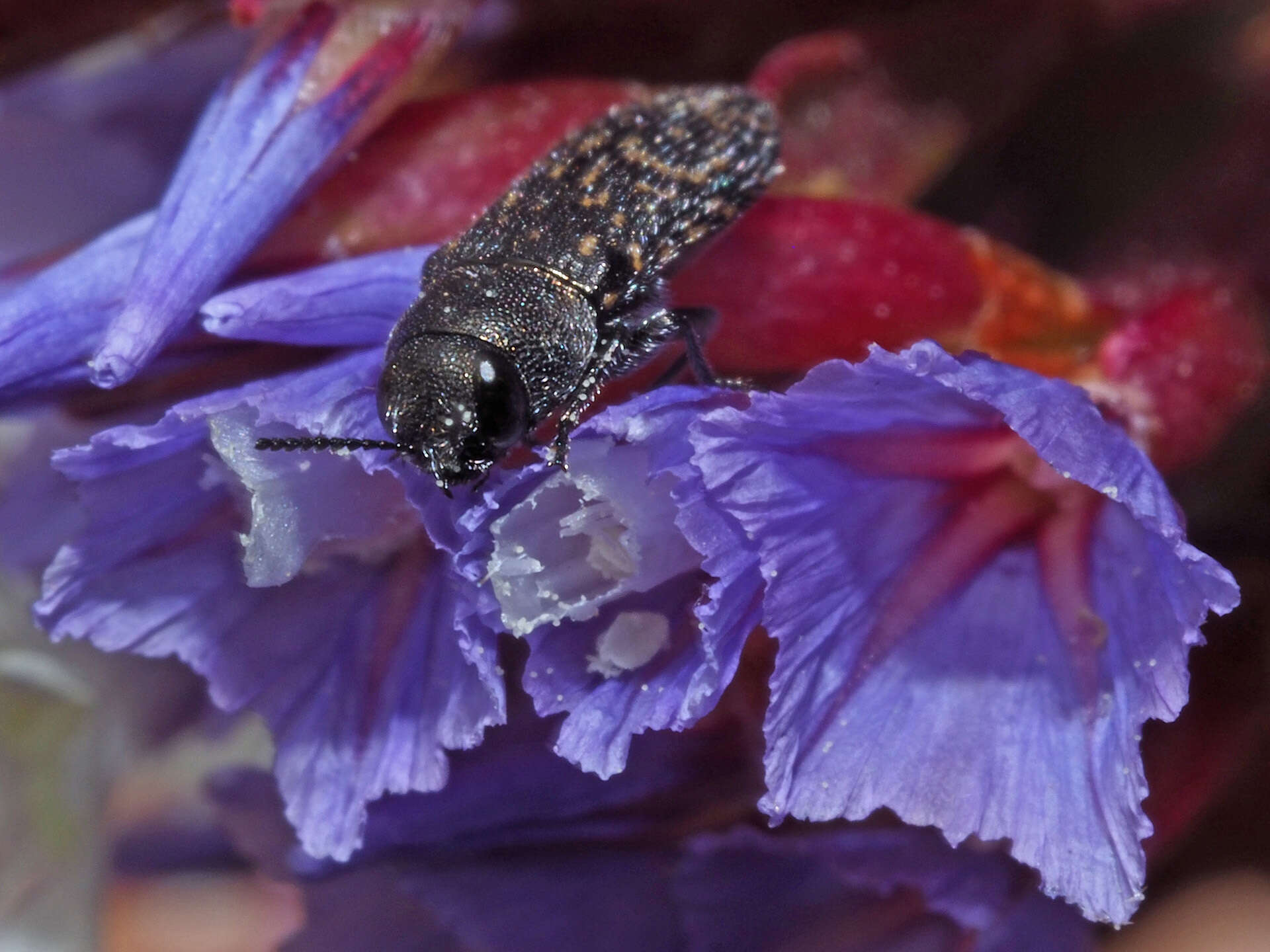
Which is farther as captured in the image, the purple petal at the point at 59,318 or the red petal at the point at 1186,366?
the red petal at the point at 1186,366

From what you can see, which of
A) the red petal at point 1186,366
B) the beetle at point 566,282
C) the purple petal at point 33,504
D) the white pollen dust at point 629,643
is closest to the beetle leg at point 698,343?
the beetle at point 566,282

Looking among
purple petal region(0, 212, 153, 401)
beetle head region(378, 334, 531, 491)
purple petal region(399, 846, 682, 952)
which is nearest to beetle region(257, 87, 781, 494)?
beetle head region(378, 334, 531, 491)

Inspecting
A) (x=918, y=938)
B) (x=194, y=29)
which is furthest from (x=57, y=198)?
(x=918, y=938)

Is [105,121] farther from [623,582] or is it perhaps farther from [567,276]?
[623,582]

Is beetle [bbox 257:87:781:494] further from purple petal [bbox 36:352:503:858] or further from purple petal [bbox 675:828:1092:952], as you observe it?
purple petal [bbox 675:828:1092:952]

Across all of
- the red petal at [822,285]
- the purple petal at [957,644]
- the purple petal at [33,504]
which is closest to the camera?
the purple petal at [957,644]

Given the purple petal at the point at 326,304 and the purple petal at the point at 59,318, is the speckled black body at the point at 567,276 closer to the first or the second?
the purple petal at the point at 326,304

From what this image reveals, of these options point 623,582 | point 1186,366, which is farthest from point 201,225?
point 1186,366

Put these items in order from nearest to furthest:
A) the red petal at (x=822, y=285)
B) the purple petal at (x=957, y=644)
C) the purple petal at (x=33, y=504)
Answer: the purple petal at (x=957, y=644) → the red petal at (x=822, y=285) → the purple petal at (x=33, y=504)
